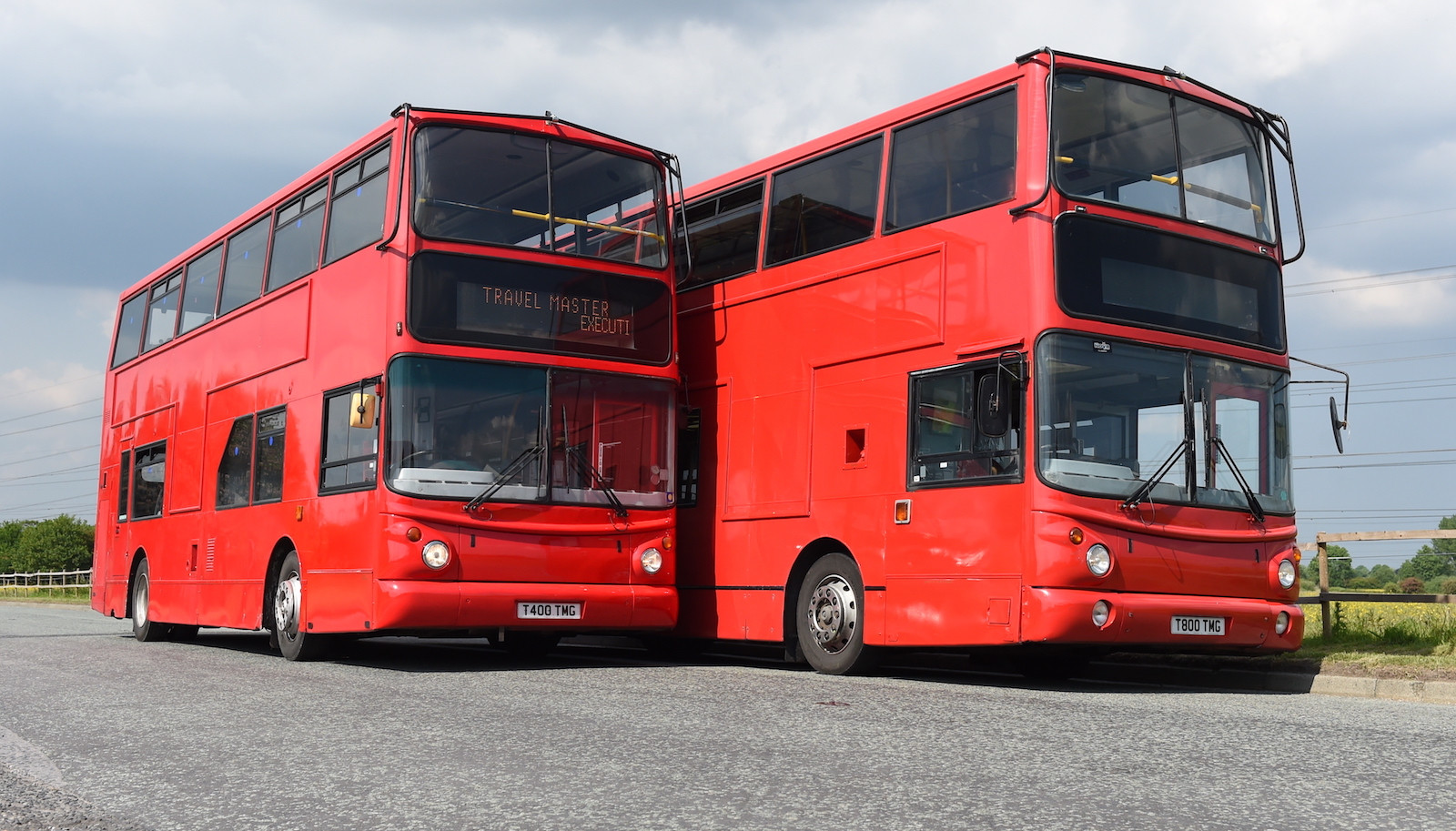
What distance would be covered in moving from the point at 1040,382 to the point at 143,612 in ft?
43.4

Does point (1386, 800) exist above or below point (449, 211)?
below

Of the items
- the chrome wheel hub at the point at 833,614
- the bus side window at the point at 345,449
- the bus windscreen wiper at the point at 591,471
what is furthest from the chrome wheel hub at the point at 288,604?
the chrome wheel hub at the point at 833,614

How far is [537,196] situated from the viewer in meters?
12.6

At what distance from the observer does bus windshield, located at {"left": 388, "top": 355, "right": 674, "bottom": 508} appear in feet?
38.6

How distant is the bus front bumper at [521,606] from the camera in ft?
37.4

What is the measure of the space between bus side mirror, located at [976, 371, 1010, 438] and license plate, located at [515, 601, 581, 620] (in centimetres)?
402

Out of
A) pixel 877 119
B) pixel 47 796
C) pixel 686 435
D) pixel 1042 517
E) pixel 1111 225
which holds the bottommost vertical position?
pixel 47 796

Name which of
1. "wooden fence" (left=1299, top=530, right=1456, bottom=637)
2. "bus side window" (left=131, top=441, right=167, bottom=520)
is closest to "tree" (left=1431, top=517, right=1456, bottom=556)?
"wooden fence" (left=1299, top=530, right=1456, bottom=637)

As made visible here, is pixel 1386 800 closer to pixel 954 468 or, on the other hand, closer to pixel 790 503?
pixel 954 468

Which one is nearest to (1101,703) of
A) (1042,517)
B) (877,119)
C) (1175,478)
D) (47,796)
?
(1042,517)

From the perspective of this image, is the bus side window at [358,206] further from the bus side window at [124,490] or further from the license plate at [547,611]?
the bus side window at [124,490]

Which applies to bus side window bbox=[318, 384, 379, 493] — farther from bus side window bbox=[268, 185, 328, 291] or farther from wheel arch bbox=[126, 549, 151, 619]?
wheel arch bbox=[126, 549, 151, 619]

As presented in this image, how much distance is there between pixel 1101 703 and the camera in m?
9.03

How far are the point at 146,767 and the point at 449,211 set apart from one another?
6596 mm
